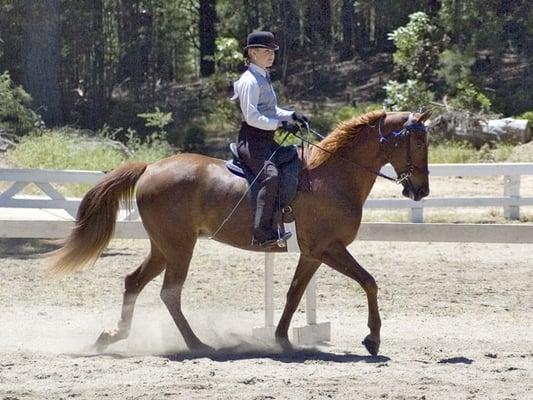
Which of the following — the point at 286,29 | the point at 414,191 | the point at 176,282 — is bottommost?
the point at 176,282

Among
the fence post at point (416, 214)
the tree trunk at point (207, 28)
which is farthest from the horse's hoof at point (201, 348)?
the tree trunk at point (207, 28)

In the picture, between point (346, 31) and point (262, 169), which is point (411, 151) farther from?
point (346, 31)

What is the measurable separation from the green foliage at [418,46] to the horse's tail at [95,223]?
61.8 feet

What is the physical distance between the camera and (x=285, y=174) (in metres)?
8.60

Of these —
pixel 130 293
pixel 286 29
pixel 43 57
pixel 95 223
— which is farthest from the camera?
pixel 286 29

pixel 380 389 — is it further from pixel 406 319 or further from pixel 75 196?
pixel 75 196

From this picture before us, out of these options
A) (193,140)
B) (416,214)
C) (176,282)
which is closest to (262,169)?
(176,282)

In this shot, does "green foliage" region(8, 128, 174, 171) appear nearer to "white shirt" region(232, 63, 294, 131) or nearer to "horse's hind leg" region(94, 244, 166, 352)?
"horse's hind leg" region(94, 244, 166, 352)

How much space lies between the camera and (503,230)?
1055cm

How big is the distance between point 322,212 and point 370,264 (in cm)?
522

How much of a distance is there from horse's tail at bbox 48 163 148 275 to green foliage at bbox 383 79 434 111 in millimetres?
16699

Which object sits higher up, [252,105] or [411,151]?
[252,105]

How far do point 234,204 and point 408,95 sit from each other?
17347 mm

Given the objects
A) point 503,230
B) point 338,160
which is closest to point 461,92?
point 503,230
